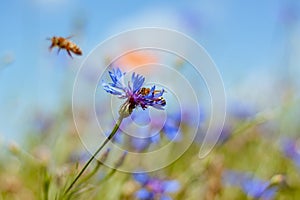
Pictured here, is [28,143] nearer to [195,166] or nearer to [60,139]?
[60,139]

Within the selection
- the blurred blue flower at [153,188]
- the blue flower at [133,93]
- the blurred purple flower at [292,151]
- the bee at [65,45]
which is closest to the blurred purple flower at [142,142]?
the blurred blue flower at [153,188]

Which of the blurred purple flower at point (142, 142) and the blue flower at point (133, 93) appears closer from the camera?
the blue flower at point (133, 93)

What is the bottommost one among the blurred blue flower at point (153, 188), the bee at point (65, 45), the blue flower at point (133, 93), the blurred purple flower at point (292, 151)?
the blue flower at point (133, 93)

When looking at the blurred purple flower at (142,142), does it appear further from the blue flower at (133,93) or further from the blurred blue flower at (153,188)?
the blue flower at (133,93)

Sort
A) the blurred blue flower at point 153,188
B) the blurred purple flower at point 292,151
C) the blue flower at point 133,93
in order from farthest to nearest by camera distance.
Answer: the blurred purple flower at point 292,151 < the blurred blue flower at point 153,188 < the blue flower at point 133,93

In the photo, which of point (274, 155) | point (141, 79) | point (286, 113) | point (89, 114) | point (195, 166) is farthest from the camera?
point (89, 114)

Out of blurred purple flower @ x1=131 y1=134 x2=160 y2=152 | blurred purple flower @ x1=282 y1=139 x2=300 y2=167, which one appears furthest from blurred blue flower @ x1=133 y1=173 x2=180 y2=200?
blurred purple flower @ x1=282 y1=139 x2=300 y2=167

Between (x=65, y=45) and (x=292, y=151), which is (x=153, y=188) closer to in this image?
(x=65, y=45)

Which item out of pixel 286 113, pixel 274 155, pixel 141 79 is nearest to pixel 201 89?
pixel 286 113

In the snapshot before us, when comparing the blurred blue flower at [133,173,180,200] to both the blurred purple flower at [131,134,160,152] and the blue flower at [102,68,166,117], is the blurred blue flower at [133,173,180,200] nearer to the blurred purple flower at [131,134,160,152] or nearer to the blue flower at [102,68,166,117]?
the blurred purple flower at [131,134,160,152]

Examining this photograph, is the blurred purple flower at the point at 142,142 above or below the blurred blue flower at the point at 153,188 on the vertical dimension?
above
